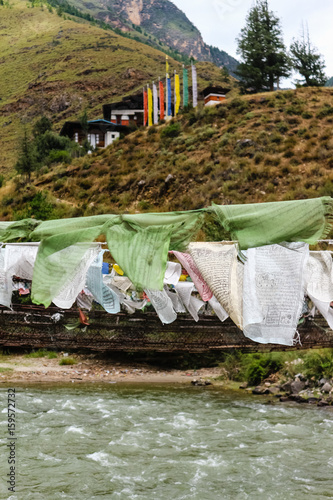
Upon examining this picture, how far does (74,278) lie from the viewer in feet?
16.2

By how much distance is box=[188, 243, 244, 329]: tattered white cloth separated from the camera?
14.3 feet

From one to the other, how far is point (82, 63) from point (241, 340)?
73994 millimetres

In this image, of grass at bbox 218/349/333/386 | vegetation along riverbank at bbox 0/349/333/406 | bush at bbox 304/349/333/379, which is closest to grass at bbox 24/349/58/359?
vegetation along riverbank at bbox 0/349/333/406

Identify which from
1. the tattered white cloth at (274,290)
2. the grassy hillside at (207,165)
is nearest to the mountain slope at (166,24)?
the grassy hillside at (207,165)

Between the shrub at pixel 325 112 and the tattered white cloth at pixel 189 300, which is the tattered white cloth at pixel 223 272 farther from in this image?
the shrub at pixel 325 112

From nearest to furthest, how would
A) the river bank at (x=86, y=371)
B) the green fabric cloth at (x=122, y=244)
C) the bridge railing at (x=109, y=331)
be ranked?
the green fabric cloth at (x=122, y=244) < the bridge railing at (x=109, y=331) < the river bank at (x=86, y=371)

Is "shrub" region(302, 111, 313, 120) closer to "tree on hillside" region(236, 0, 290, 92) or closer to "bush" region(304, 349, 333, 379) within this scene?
"tree on hillside" region(236, 0, 290, 92)

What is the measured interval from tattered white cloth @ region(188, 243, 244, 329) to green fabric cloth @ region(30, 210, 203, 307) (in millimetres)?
179

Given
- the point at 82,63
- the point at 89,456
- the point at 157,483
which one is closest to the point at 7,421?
the point at 89,456

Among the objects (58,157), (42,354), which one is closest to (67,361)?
(42,354)

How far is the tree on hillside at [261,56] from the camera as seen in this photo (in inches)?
1448

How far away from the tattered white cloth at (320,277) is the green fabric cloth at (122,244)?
113 centimetres

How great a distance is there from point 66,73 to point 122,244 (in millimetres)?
74876

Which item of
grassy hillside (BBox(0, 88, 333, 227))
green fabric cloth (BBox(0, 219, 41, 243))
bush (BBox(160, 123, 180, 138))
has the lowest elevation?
green fabric cloth (BBox(0, 219, 41, 243))
